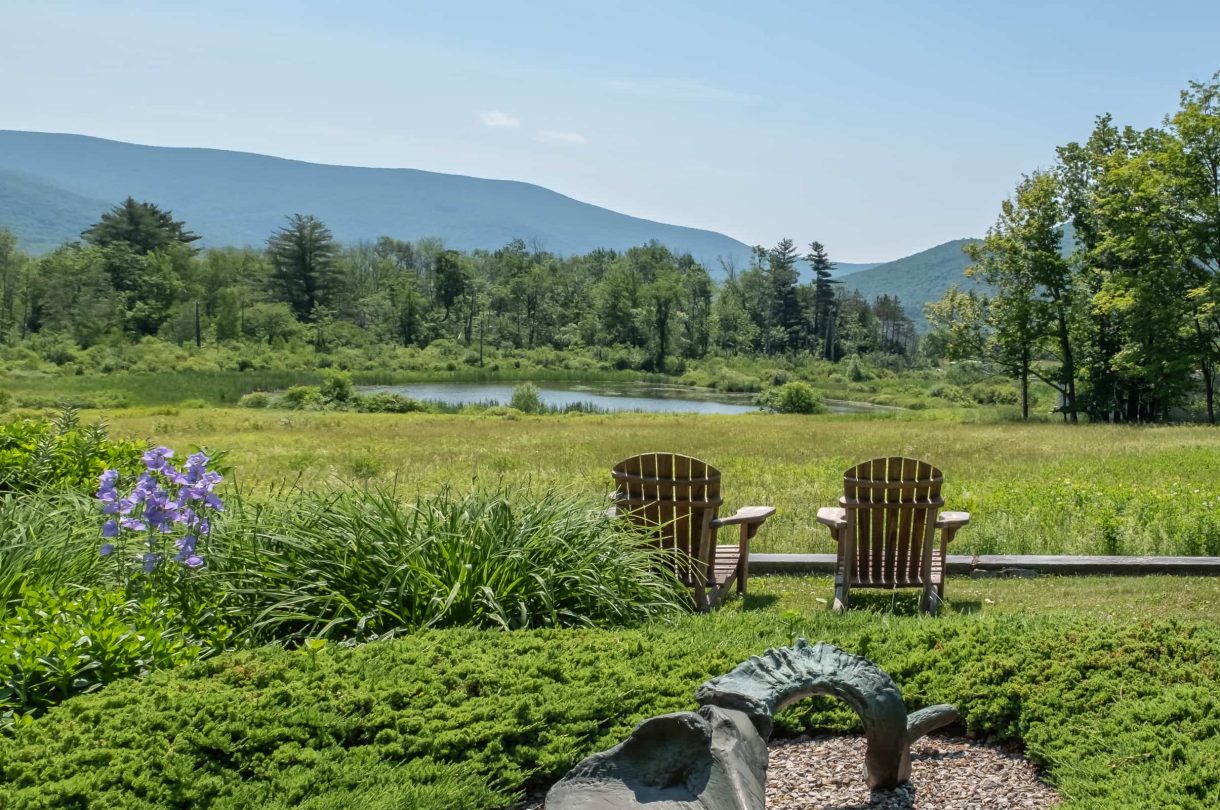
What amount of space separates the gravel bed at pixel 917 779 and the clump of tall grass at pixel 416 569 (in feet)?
4.92

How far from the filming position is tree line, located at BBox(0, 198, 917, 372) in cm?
8350

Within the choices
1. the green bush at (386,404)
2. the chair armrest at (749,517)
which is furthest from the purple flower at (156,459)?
the green bush at (386,404)

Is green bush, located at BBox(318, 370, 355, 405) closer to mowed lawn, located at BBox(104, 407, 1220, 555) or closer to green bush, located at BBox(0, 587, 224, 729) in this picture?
mowed lawn, located at BBox(104, 407, 1220, 555)

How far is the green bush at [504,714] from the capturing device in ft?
10.2

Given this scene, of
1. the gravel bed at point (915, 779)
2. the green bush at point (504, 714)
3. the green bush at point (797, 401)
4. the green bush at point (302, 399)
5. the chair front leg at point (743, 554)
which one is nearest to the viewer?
the green bush at point (504, 714)

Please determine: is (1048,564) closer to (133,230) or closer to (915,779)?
(915,779)

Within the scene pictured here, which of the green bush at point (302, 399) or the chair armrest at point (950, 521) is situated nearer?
the chair armrest at point (950, 521)

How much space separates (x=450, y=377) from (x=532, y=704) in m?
73.1

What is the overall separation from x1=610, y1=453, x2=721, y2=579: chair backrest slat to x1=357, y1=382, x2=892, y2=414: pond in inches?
1611

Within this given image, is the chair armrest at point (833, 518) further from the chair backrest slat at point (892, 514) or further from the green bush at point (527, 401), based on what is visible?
the green bush at point (527, 401)

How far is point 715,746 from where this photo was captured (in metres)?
2.38

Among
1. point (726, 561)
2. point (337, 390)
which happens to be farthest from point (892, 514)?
point (337, 390)

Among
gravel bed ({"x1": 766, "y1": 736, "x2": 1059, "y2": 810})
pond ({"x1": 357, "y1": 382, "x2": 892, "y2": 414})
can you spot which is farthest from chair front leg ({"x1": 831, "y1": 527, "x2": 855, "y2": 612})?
pond ({"x1": 357, "y1": 382, "x2": 892, "y2": 414})

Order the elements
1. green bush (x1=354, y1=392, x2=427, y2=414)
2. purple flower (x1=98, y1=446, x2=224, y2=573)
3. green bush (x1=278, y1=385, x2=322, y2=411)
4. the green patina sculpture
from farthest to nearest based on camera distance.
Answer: green bush (x1=354, y1=392, x2=427, y2=414), green bush (x1=278, y1=385, x2=322, y2=411), purple flower (x1=98, y1=446, x2=224, y2=573), the green patina sculpture
